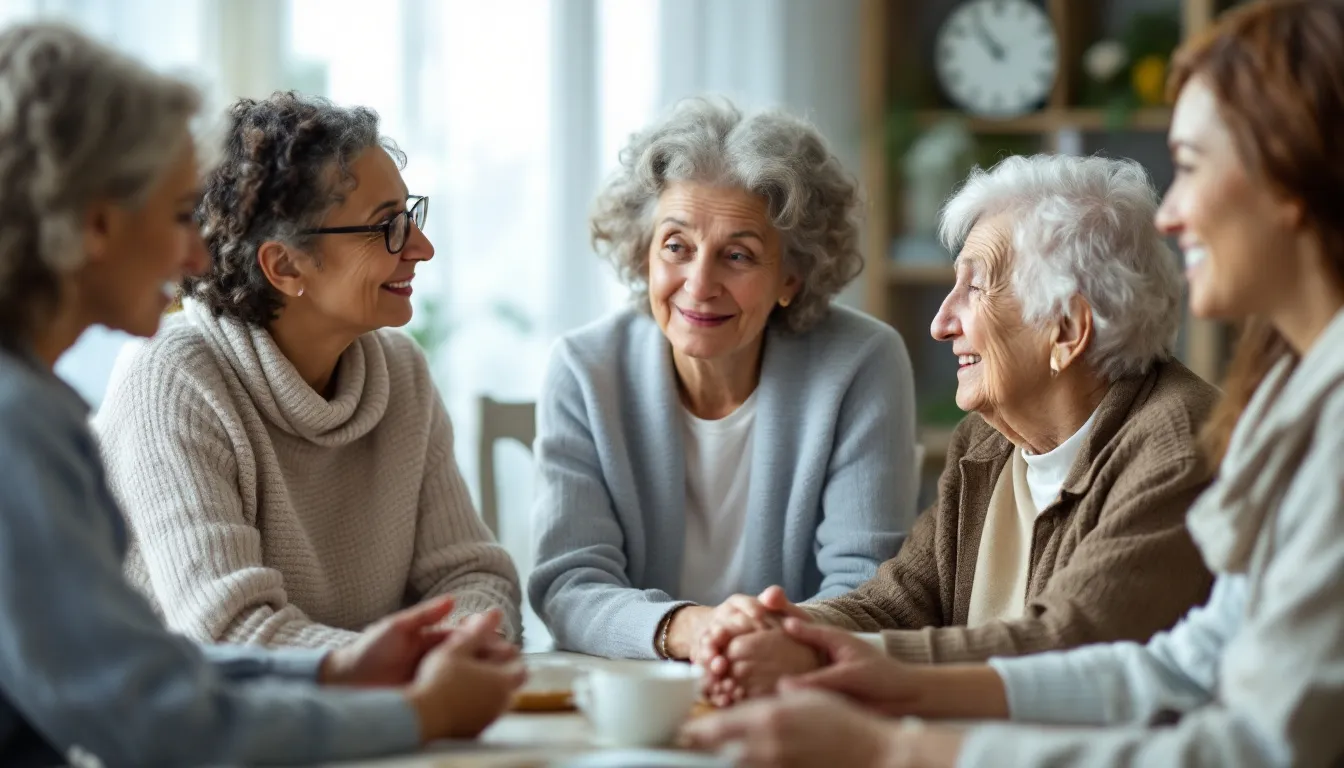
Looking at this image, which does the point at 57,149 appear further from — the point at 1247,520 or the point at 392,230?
the point at 1247,520

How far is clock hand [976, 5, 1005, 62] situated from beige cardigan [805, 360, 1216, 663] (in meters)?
2.70

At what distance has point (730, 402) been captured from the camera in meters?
2.50

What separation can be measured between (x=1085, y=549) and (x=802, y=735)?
1.98ft

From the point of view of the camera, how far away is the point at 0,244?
1.24 meters

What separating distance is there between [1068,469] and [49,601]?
133cm

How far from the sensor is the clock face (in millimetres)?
4477

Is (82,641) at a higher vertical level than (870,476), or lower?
higher

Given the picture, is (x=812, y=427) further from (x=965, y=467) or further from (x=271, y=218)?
(x=271, y=218)

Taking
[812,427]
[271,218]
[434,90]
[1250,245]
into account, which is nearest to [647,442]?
[812,427]

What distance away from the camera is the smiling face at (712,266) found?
2369 millimetres

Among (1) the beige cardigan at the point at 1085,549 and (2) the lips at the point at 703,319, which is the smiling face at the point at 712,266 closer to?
(2) the lips at the point at 703,319

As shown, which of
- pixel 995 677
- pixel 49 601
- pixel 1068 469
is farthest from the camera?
pixel 1068 469

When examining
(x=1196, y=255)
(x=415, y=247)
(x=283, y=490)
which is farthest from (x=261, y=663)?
(x=1196, y=255)

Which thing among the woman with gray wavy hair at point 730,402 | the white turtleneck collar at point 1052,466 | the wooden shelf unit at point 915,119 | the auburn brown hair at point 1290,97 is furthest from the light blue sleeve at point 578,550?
the wooden shelf unit at point 915,119
